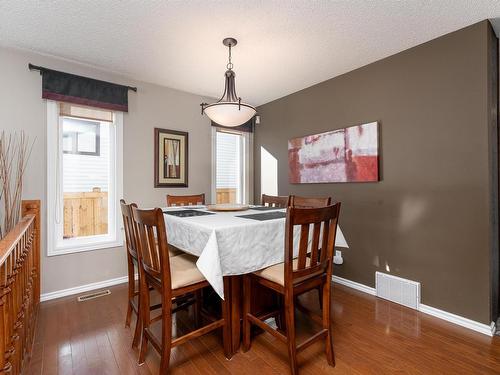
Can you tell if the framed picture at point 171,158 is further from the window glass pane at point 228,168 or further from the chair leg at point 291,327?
the chair leg at point 291,327

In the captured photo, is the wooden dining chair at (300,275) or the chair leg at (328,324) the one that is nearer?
the wooden dining chair at (300,275)

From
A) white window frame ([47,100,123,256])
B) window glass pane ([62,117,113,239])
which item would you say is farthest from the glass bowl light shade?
window glass pane ([62,117,113,239])

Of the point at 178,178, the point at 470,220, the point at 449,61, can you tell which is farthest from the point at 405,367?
the point at 178,178

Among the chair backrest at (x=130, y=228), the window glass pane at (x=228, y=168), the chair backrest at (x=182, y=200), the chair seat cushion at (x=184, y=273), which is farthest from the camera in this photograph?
the window glass pane at (x=228, y=168)

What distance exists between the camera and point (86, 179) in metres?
2.92

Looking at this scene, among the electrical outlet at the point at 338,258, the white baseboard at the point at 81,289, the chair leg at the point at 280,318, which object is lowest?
the white baseboard at the point at 81,289

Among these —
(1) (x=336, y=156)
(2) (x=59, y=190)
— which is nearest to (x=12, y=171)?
(2) (x=59, y=190)

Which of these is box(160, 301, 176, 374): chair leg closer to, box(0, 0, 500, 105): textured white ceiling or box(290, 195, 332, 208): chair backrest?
box(290, 195, 332, 208): chair backrest

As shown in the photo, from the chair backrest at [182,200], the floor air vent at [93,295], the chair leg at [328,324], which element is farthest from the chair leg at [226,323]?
the floor air vent at [93,295]

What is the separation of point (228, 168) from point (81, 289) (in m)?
2.40

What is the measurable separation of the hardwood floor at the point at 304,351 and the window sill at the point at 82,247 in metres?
0.59

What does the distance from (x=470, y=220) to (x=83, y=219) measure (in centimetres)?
368

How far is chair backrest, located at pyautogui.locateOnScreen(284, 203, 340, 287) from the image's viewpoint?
139cm

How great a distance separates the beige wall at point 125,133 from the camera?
2.49 metres
